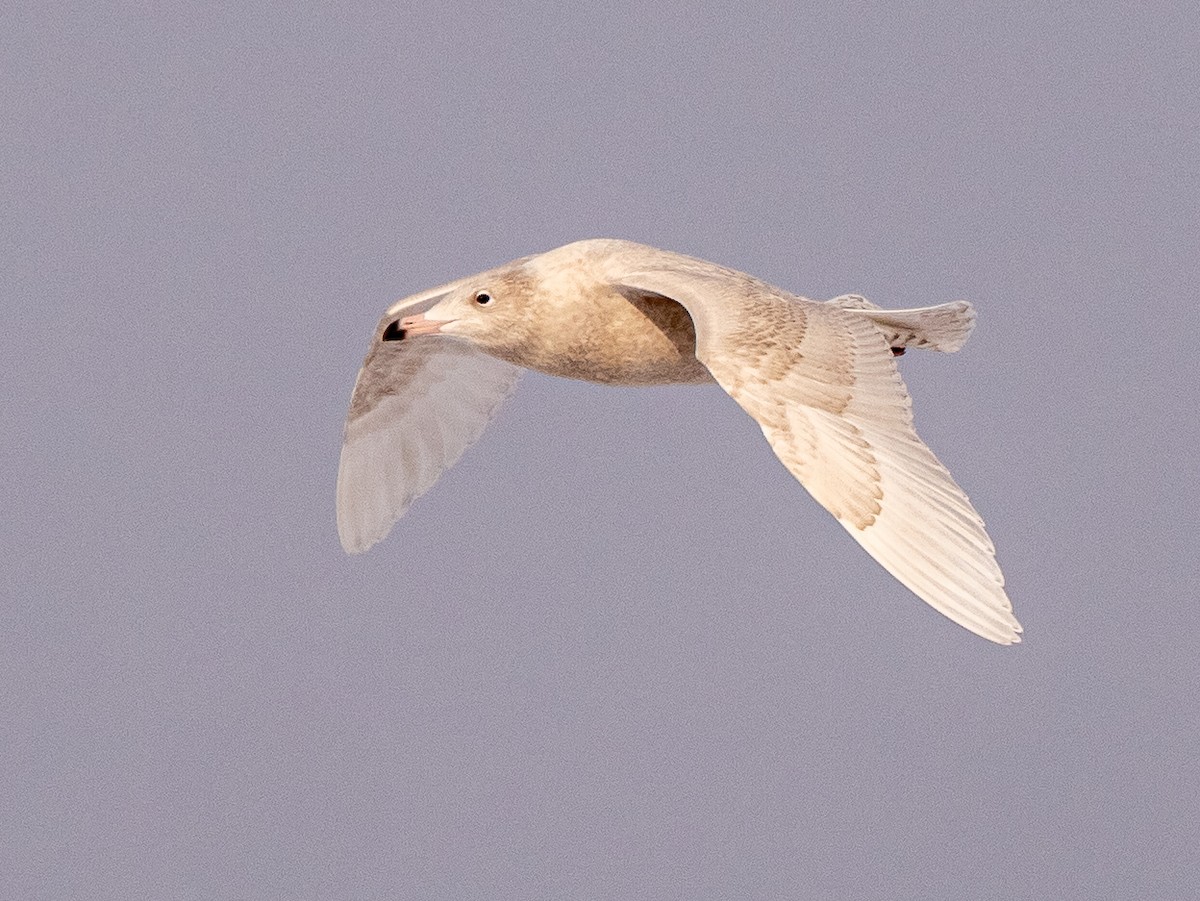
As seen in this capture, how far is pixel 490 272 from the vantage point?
963 cm

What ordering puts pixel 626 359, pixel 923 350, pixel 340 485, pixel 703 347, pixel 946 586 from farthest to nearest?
1. pixel 340 485
2. pixel 923 350
3. pixel 626 359
4. pixel 703 347
5. pixel 946 586

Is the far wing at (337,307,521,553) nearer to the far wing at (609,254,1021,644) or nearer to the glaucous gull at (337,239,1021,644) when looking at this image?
the glaucous gull at (337,239,1021,644)

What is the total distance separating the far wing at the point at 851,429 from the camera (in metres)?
7.78

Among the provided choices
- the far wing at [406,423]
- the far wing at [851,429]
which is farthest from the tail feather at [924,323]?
the far wing at [406,423]

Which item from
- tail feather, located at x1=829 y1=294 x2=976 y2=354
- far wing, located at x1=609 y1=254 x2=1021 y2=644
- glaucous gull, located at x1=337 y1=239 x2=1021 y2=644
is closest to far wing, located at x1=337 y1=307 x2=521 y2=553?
glaucous gull, located at x1=337 y1=239 x2=1021 y2=644

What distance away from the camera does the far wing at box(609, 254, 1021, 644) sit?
7777mm

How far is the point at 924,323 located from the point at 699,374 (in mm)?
1196

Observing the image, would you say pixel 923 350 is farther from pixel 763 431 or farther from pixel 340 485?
pixel 340 485

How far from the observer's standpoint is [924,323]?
10016 millimetres

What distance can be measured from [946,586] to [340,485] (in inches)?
166

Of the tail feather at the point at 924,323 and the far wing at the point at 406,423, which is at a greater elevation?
the far wing at the point at 406,423

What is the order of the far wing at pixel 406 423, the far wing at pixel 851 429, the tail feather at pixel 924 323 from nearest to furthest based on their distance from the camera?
the far wing at pixel 851 429 < the tail feather at pixel 924 323 < the far wing at pixel 406 423

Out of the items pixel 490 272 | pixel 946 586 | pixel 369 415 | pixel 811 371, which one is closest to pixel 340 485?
pixel 369 415

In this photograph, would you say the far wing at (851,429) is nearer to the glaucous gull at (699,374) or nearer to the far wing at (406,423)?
the glaucous gull at (699,374)
